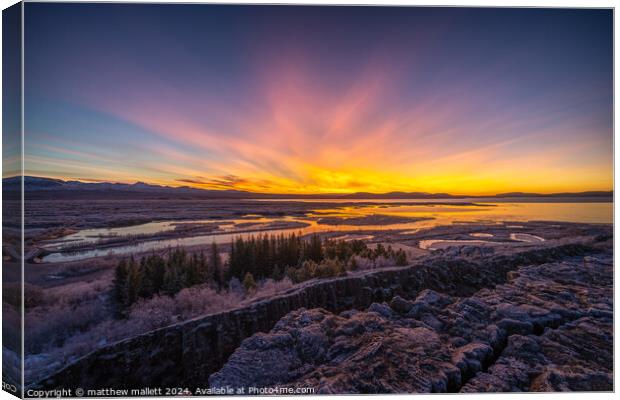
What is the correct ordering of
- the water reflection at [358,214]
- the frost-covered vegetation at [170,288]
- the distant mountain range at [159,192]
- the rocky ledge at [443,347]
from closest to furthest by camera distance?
the rocky ledge at [443,347]
the frost-covered vegetation at [170,288]
the distant mountain range at [159,192]
the water reflection at [358,214]

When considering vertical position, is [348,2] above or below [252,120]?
above

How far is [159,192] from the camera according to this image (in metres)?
3.22

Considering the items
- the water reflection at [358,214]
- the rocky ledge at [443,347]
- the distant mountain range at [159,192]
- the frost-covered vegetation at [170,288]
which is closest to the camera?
the rocky ledge at [443,347]

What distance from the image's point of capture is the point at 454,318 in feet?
9.58

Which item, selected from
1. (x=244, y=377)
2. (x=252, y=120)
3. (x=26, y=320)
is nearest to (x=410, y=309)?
(x=244, y=377)

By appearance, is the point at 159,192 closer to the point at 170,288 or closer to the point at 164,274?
the point at 164,274

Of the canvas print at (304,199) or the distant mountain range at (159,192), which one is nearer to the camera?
the canvas print at (304,199)

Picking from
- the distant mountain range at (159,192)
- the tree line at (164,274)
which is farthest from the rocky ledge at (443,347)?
the distant mountain range at (159,192)

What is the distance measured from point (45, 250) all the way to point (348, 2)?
15.5ft

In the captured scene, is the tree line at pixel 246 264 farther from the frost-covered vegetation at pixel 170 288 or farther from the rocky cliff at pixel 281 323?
the rocky cliff at pixel 281 323

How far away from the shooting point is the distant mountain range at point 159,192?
2805 mm

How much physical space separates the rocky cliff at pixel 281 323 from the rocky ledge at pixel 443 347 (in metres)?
0.02

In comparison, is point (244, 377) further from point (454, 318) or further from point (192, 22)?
point (192, 22)

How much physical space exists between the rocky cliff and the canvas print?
2cm
